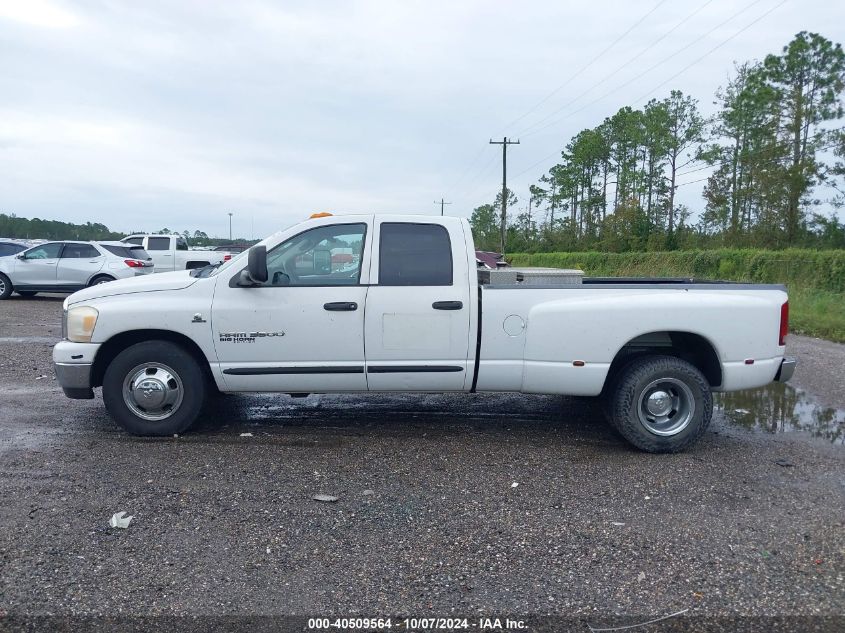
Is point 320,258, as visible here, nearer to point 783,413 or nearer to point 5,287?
point 783,413

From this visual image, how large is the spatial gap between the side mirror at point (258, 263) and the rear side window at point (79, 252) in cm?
1453

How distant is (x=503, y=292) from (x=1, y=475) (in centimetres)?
399

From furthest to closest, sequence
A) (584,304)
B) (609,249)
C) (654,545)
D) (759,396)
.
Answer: (609,249), (759,396), (584,304), (654,545)

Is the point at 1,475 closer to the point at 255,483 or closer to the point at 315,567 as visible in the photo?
the point at 255,483

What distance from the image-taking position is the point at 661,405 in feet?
18.0

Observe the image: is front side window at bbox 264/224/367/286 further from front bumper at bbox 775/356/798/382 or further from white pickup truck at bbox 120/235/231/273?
white pickup truck at bbox 120/235/231/273

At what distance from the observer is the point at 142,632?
289 cm

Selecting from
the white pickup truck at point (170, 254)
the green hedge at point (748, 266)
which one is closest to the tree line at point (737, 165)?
the green hedge at point (748, 266)

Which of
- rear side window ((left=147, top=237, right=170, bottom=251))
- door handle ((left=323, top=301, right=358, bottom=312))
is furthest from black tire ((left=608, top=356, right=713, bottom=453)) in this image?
rear side window ((left=147, top=237, right=170, bottom=251))

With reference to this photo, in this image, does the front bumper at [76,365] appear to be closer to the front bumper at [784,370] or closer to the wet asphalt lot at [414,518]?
the wet asphalt lot at [414,518]

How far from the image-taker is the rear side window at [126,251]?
59.5 ft

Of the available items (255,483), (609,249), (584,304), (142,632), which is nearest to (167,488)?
(255,483)

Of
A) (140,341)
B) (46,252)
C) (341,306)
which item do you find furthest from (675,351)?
(46,252)

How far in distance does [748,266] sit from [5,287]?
26514 millimetres
